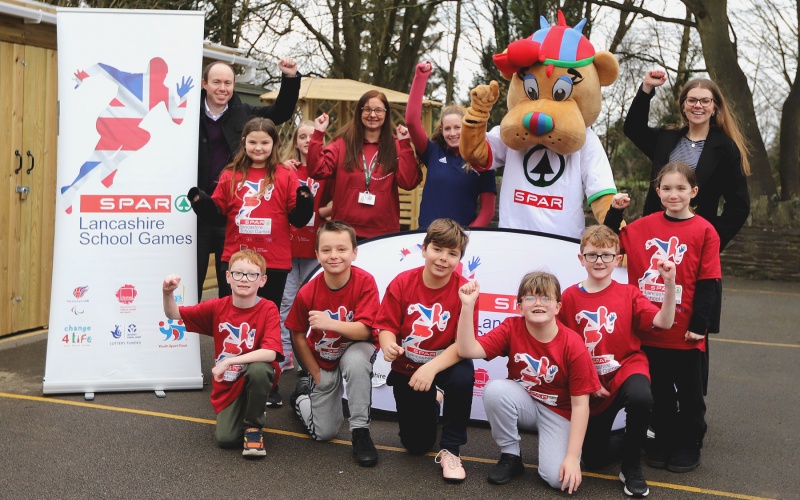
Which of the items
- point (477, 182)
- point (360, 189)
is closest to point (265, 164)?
point (360, 189)

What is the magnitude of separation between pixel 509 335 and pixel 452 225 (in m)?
0.56

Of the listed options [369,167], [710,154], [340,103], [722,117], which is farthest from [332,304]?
[340,103]

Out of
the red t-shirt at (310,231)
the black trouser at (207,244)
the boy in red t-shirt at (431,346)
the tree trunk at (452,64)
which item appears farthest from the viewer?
the tree trunk at (452,64)

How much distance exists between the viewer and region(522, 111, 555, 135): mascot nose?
434 cm

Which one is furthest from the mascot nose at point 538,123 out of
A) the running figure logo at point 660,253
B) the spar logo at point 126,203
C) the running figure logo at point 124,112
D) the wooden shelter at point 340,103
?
the wooden shelter at point 340,103

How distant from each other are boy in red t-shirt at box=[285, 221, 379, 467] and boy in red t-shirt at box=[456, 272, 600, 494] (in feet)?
1.77

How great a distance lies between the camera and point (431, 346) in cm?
387

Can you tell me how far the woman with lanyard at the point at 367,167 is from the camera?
496 centimetres

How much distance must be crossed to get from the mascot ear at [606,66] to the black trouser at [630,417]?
69.7 inches

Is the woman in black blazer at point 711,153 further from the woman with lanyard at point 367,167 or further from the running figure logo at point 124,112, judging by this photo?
the running figure logo at point 124,112

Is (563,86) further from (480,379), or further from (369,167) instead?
(480,379)

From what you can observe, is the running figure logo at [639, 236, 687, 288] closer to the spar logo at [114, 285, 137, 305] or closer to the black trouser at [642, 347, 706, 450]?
the black trouser at [642, 347, 706, 450]

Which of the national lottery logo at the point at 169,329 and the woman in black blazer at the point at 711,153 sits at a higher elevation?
the woman in black blazer at the point at 711,153

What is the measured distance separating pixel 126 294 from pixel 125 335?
0.80ft
